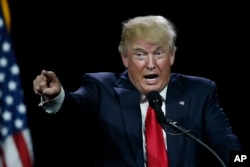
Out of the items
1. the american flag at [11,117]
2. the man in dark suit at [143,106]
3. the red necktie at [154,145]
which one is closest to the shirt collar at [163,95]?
the man in dark suit at [143,106]

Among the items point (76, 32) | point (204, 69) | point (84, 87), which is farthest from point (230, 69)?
point (84, 87)

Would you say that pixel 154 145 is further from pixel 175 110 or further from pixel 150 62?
pixel 150 62

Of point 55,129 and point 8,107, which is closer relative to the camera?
point 8,107

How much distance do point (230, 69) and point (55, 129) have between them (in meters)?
1.33

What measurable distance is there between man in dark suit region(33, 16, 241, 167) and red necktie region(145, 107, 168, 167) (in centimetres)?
3

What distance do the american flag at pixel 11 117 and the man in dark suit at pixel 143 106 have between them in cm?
44

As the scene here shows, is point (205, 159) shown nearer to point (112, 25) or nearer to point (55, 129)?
point (55, 129)

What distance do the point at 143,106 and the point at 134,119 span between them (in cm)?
9

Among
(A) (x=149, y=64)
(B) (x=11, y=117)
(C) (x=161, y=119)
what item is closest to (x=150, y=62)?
(A) (x=149, y=64)

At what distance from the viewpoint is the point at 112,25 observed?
330 centimetres

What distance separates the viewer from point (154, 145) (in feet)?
7.79

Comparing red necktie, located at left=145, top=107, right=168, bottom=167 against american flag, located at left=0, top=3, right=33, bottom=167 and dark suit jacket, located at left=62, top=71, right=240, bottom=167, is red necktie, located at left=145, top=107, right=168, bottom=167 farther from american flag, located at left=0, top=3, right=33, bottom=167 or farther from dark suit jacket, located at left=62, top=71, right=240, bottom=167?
american flag, located at left=0, top=3, right=33, bottom=167

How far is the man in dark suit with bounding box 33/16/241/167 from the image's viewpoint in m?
2.40

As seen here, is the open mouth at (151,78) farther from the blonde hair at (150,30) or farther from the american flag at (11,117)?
the american flag at (11,117)
